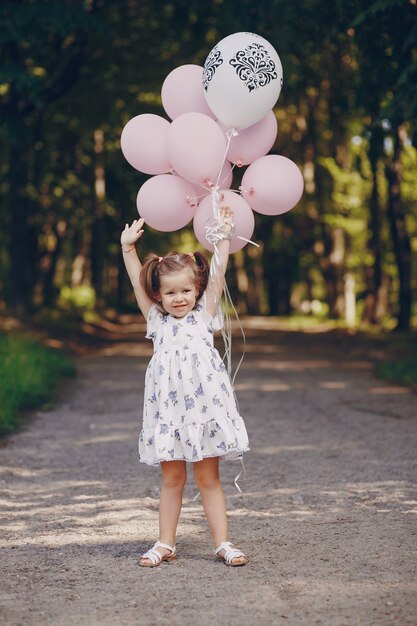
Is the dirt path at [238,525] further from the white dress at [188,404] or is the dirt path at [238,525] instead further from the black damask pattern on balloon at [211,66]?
the black damask pattern on balloon at [211,66]

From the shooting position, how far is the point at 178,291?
4926 mm

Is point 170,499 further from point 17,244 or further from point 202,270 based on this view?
point 17,244

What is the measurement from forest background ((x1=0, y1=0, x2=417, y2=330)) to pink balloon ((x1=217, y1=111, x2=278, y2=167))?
1.97 metres

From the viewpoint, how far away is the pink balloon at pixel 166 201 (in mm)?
5273

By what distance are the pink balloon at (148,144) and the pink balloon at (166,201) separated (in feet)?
0.34

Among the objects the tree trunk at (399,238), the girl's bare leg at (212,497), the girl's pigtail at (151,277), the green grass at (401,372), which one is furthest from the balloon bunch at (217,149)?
the tree trunk at (399,238)

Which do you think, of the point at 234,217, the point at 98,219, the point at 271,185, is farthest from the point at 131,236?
the point at 98,219

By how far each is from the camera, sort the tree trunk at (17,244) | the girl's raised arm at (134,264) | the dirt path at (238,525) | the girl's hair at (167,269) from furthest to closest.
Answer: the tree trunk at (17,244) < the girl's raised arm at (134,264) < the girl's hair at (167,269) < the dirt path at (238,525)

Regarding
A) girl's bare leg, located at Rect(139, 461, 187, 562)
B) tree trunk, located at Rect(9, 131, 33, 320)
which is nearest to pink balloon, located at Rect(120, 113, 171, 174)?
girl's bare leg, located at Rect(139, 461, 187, 562)

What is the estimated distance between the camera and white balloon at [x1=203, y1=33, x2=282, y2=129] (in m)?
5.33

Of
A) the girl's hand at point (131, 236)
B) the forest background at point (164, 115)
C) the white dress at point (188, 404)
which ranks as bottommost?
the white dress at point (188, 404)

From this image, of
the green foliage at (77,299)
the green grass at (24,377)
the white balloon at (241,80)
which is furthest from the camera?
the green foliage at (77,299)

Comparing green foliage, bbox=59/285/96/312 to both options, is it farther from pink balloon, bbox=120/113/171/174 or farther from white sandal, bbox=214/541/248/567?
white sandal, bbox=214/541/248/567

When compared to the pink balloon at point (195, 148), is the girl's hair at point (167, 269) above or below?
below
